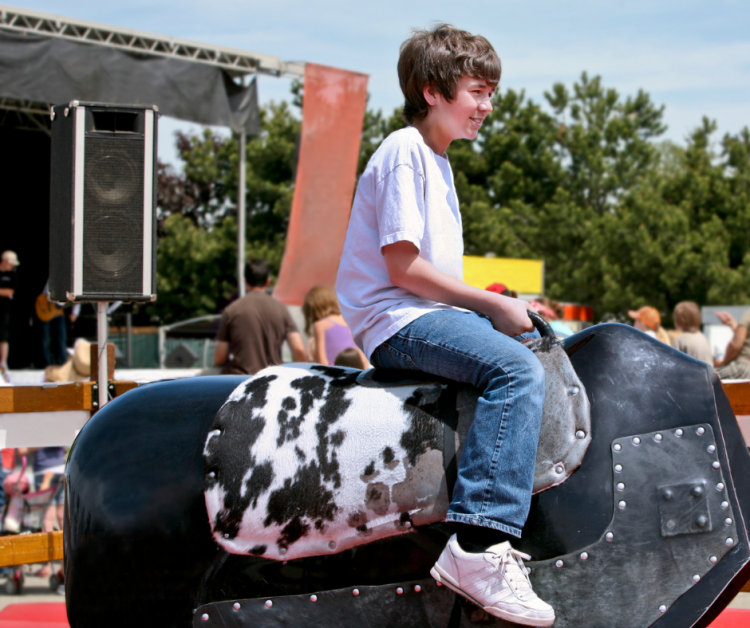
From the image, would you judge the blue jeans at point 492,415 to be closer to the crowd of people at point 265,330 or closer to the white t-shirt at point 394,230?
the white t-shirt at point 394,230

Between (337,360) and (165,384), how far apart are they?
8.34 ft

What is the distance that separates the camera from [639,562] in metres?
1.86

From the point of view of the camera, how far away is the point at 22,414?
3035mm

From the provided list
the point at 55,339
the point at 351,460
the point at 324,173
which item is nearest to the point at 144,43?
the point at 324,173

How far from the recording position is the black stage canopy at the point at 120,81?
12.6m

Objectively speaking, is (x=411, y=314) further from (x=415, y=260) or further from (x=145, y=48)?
(x=145, y=48)

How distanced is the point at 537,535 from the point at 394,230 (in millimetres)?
834

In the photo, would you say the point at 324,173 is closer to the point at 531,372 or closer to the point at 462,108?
the point at 462,108

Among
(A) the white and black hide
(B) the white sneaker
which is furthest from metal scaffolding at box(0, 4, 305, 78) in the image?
(B) the white sneaker

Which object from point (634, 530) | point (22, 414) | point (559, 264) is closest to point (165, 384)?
point (22, 414)

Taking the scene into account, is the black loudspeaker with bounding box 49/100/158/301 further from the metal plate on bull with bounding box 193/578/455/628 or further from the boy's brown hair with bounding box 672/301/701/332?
the boy's brown hair with bounding box 672/301/701/332

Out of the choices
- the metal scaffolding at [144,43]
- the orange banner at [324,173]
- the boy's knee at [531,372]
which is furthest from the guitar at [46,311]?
the boy's knee at [531,372]

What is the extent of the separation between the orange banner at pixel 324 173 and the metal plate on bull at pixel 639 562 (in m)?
10.8

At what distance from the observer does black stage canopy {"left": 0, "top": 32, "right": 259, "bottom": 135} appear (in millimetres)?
12617
